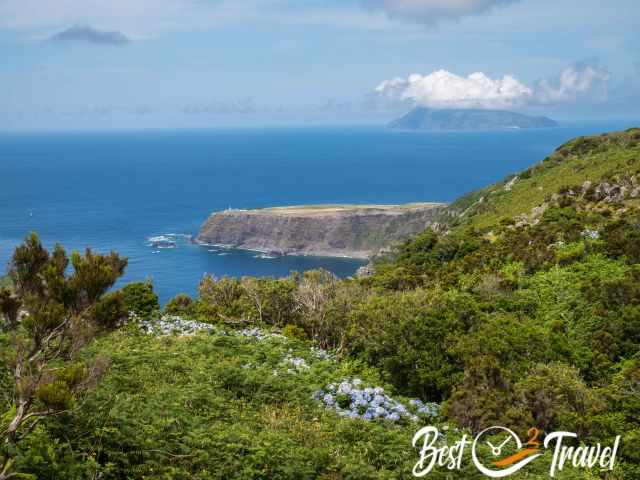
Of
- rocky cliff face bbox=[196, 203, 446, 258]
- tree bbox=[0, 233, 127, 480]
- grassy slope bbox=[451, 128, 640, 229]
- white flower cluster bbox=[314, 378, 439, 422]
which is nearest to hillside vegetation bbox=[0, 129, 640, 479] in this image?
white flower cluster bbox=[314, 378, 439, 422]

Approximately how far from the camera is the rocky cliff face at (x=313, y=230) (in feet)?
484

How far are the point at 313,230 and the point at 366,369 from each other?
436 ft

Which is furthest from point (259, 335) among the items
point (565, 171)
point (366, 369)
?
point (565, 171)

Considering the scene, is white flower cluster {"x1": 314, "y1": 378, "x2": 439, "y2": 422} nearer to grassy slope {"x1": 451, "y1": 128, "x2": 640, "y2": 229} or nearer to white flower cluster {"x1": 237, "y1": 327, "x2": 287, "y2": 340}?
white flower cluster {"x1": 237, "y1": 327, "x2": 287, "y2": 340}

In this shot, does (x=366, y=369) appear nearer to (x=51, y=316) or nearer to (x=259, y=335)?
(x=259, y=335)

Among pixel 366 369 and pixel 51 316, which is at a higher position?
pixel 51 316

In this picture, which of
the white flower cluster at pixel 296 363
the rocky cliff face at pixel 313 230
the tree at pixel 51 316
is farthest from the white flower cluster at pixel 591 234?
the rocky cliff face at pixel 313 230

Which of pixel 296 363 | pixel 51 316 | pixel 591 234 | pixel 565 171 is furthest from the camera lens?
pixel 565 171

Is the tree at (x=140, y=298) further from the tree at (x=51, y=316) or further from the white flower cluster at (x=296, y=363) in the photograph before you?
the tree at (x=51, y=316)

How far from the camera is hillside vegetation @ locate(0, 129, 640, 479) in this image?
975 centimetres

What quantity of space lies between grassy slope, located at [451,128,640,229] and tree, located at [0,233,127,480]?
36.1 metres

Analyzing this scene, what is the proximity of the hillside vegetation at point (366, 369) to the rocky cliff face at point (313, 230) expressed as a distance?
112 metres

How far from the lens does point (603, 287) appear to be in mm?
22312

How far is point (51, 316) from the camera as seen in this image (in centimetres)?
794
